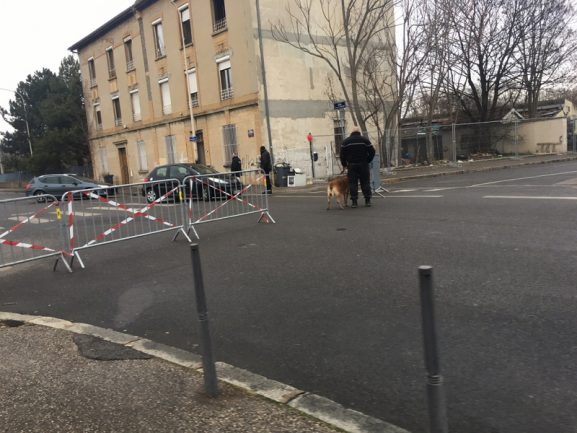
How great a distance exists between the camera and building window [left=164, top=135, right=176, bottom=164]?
98.0 ft

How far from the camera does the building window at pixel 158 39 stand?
29.2 m

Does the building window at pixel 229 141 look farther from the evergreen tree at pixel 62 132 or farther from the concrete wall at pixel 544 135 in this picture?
the evergreen tree at pixel 62 132

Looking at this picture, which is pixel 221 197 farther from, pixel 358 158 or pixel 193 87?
pixel 193 87

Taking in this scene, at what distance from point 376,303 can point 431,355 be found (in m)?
2.58

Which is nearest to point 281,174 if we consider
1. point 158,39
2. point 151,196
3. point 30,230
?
point 151,196

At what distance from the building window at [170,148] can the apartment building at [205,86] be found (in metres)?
0.06

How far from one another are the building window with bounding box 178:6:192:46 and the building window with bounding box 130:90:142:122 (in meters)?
6.84

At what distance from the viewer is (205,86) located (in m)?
26.5

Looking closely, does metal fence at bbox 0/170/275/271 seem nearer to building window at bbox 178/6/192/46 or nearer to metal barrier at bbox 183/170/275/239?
metal barrier at bbox 183/170/275/239

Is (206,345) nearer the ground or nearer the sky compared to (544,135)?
nearer the ground

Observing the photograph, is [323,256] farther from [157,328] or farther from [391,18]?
[391,18]

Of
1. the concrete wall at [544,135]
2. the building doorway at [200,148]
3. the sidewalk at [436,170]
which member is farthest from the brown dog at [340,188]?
the concrete wall at [544,135]

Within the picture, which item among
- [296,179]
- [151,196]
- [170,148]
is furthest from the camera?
[170,148]

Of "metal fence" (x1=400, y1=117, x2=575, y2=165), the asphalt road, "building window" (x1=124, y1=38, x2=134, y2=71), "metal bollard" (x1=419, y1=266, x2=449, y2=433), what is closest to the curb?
the asphalt road
